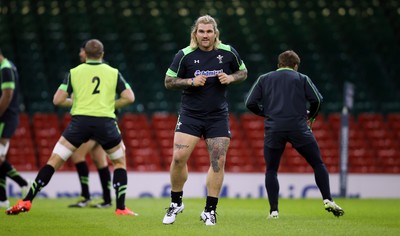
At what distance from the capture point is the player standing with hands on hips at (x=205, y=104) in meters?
8.57

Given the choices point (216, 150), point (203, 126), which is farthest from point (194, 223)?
point (203, 126)

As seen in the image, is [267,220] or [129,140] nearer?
[267,220]

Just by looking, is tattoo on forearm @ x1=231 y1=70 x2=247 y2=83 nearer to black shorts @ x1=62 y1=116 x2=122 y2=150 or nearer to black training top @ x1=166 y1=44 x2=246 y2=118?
black training top @ x1=166 y1=44 x2=246 y2=118

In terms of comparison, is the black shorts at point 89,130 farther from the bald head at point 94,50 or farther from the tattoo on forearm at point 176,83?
the tattoo on forearm at point 176,83

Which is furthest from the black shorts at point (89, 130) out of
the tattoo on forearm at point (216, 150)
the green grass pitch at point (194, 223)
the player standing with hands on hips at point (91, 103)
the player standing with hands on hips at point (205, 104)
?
the tattoo on forearm at point (216, 150)

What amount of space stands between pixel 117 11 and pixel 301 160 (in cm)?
871

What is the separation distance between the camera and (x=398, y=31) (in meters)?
25.7

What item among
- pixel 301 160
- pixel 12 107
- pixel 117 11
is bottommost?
pixel 301 160

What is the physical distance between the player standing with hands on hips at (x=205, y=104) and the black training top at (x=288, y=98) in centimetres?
123

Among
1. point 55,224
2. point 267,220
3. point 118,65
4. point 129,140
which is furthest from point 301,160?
point 55,224

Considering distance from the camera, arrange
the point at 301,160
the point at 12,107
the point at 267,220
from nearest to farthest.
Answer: the point at 267,220 < the point at 12,107 < the point at 301,160

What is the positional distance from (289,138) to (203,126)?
1.53 m

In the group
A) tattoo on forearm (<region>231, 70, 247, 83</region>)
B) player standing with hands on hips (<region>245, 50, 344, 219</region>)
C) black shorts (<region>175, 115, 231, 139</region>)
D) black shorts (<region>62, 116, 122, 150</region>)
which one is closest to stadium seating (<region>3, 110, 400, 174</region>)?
player standing with hands on hips (<region>245, 50, 344, 219</region>)

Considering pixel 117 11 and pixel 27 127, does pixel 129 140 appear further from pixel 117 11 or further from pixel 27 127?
pixel 117 11
